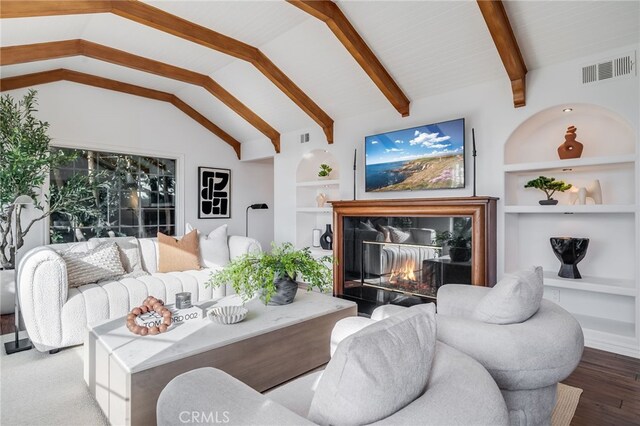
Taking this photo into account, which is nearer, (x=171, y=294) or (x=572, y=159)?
(x=572, y=159)

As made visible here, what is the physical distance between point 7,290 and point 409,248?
172 inches

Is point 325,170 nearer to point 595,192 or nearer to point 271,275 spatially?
point 271,275

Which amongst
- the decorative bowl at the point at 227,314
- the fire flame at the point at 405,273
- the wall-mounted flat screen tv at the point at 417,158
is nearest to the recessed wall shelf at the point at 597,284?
the wall-mounted flat screen tv at the point at 417,158

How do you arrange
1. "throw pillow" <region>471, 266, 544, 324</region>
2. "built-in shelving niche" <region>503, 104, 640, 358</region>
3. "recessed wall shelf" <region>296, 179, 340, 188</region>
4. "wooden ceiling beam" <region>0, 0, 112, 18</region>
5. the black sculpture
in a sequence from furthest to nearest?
1. "recessed wall shelf" <region>296, 179, 340, 188</region>
2. the black sculpture
3. "built-in shelving niche" <region>503, 104, 640, 358</region>
4. "wooden ceiling beam" <region>0, 0, 112, 18</region>
5. "throw pillow" <region>471, 266, 544, 324</region>

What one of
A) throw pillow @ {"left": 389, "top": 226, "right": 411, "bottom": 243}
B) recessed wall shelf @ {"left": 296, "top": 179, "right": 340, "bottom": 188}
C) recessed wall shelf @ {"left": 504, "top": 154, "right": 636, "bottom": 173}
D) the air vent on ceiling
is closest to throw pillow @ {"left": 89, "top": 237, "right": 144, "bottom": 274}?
recessed wall shelf @ {"left": 296, "top": 179, "right": 340, "bottom": 188}

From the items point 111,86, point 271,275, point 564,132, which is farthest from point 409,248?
point 111,86

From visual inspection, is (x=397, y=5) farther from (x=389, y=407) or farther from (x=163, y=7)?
(x=389, y=407)

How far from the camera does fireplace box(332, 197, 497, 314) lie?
A: 3.29 meters

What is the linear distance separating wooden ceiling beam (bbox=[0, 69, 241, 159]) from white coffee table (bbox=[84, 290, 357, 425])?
3.71m

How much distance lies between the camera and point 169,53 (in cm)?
404

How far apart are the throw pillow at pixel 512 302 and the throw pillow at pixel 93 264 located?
3.17 m

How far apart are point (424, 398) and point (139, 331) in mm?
1598

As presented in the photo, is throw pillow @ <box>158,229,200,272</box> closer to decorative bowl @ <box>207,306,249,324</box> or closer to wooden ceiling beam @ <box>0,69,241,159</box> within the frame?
decorative bowl @ <box>207,306,249,324</box>

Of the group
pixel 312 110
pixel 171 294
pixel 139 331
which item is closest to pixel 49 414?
pixel 139 331
